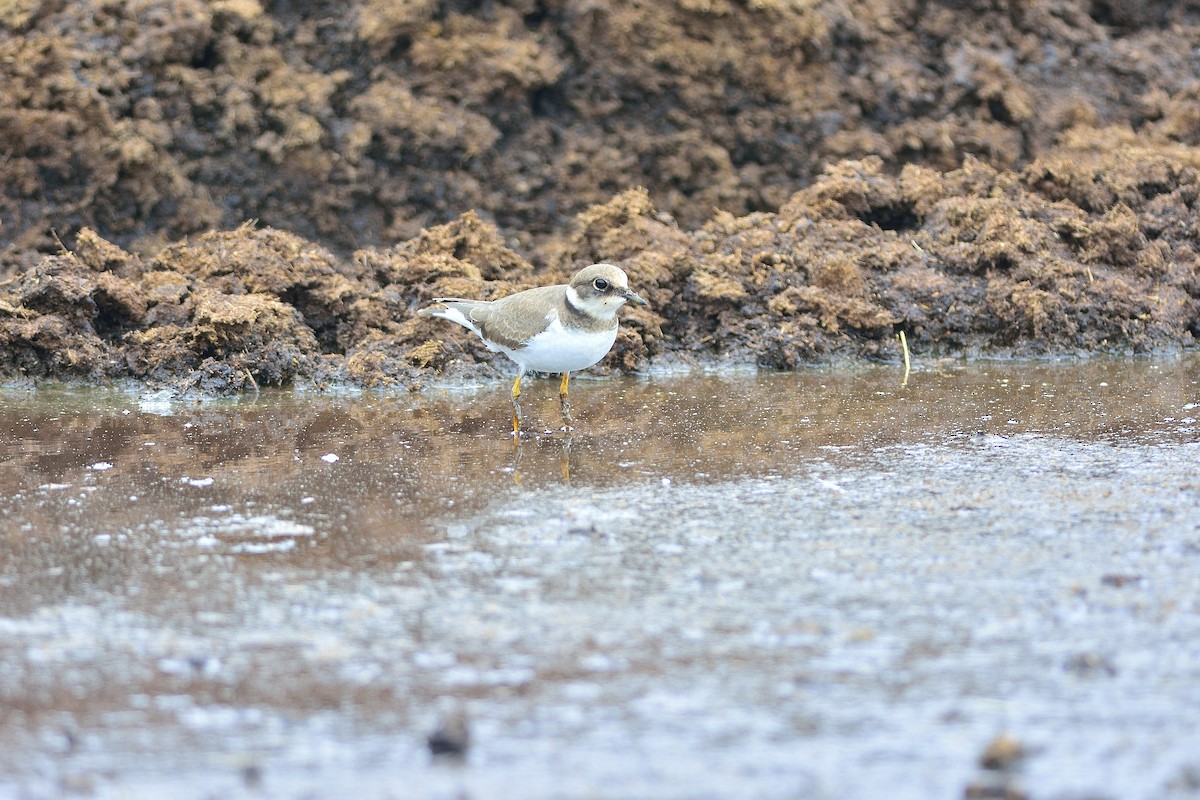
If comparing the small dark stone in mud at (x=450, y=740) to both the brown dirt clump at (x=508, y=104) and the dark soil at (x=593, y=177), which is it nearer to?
the dark soil at (x=593, y=177)

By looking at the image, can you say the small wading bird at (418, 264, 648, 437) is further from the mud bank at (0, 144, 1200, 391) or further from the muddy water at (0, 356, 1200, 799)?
the mud bank at (0, 144, 1200, 391)

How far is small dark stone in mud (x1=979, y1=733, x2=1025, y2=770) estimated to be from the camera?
295 centimetres

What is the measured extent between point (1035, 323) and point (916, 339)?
77 centimetres

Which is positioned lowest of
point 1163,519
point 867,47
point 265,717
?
point 265,717

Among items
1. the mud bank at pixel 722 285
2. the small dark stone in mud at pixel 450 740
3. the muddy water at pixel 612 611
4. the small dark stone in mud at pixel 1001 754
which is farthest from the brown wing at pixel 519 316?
the small dark stone in mud at pixel 1001 754

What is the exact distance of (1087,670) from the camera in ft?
11.1

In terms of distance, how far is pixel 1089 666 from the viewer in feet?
11.1

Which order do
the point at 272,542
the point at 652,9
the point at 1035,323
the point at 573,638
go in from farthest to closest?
1. the point at 652,9
2. the point at 1035,323
3. the point at 272,542
4. the point at 573,638

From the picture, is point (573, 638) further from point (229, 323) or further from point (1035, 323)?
point (1035, 323)

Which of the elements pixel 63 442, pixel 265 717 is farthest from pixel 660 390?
pixel 265 717

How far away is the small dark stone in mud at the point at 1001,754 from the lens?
2951 mm

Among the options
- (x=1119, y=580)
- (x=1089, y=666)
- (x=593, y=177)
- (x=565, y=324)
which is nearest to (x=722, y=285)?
(x=593, y=177)

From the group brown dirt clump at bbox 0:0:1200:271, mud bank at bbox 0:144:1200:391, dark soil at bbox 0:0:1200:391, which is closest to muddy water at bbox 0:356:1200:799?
mud bank at bbox 0:144:1200:391

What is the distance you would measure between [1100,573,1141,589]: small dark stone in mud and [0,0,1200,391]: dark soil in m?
4.26
